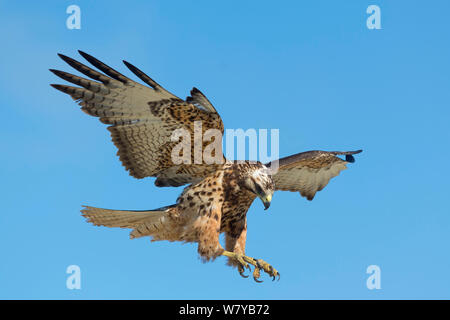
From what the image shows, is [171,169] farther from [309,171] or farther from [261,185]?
[309,171]

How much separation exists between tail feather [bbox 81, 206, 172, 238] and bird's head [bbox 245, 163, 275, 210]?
4.45ft

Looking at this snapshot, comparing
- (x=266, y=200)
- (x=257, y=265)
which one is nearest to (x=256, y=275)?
(x=257, y=265)

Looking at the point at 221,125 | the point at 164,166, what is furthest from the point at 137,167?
the point at 221,125

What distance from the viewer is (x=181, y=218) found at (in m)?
8.61

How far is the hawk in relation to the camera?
792 cm

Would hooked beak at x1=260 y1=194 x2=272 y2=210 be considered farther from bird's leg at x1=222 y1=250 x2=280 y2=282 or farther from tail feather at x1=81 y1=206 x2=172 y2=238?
tail feather at x1=81 y1=206 x2=172 y2=238

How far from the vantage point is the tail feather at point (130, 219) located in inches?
341

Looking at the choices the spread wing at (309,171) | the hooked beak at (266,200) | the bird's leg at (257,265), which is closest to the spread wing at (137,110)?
the hooked beak at (266,200)

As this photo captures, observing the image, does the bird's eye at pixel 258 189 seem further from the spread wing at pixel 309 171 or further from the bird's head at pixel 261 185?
the spread wing at pixel 309 171

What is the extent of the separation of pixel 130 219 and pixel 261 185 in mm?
2089

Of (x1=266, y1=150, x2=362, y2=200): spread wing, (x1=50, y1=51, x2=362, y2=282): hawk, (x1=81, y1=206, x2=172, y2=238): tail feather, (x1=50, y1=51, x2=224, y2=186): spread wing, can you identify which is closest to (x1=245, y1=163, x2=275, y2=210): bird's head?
(x1=50, y1=51, x2=362, y2=282): hawk

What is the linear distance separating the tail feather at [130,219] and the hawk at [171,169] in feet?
0.05

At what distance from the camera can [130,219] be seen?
8781mm
